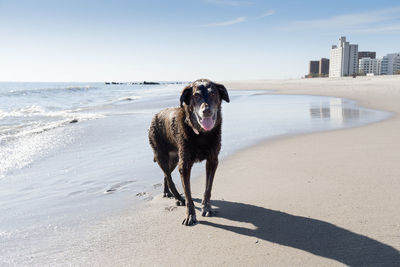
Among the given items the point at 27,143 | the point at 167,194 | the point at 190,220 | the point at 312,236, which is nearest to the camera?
the point at 312,236

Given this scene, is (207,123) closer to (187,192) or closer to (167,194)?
(187,192)

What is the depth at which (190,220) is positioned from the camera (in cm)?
371

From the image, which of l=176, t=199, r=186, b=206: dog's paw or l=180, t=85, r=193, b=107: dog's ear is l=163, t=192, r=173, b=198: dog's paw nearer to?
l=176, t=199, r=186, b=206: dog's paw

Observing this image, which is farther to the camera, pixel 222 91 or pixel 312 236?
pixel 222 91

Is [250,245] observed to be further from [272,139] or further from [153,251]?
[272,139]

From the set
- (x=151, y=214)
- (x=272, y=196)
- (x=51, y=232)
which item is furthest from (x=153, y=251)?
(x=272, y=196)

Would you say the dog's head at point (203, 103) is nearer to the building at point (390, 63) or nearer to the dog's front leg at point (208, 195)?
the dog's front leg at point (208, 195)

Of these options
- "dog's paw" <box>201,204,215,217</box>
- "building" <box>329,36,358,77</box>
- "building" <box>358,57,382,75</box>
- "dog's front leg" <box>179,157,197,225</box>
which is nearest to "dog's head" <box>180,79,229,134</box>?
"dog's front leg" <box>179,157,197,225</box>

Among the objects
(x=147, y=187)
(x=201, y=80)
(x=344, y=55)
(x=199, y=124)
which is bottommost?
(x=147, y=187)

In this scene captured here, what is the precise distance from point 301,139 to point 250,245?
19.3 ft

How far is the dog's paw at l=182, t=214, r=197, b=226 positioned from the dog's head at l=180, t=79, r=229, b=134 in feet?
3.63

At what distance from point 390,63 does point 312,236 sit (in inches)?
8580

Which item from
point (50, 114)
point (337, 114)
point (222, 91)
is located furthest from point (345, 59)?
point (222, 91)

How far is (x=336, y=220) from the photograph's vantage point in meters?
3.46
